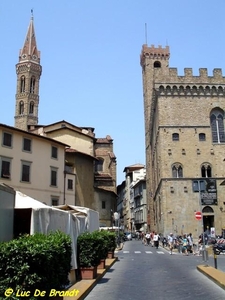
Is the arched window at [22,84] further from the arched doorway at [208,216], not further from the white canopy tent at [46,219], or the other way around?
the white canopy tent at [46,219]

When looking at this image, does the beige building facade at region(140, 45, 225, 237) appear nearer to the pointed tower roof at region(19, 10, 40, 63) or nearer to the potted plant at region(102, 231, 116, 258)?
the potted plant at region(102, 231, 116, 258)

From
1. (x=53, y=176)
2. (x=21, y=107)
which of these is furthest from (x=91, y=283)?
(x=21, y=107)

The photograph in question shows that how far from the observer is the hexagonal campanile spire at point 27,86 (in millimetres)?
81750

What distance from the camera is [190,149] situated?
41.3m

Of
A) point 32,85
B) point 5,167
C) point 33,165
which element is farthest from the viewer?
point 32,85

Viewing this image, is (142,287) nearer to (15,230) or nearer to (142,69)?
(15,230)

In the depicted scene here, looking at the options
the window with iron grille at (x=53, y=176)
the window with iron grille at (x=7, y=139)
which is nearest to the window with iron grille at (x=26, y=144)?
the window with iron grille at (x=7, y=139)

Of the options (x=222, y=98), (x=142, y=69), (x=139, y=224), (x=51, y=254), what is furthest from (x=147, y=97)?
(x=51, y=254)

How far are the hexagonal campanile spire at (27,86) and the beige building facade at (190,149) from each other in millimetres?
45875

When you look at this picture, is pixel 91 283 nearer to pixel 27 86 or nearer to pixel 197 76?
pixel 197 76

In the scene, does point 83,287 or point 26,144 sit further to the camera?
point 26,144

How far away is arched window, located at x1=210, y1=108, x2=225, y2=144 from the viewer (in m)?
42.1

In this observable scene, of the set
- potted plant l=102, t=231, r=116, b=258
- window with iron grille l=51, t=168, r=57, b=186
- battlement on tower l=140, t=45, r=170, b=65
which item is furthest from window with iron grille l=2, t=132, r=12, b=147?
battlement on tower l=140, t=45, r=170, b=65

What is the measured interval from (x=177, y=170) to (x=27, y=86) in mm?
54694
